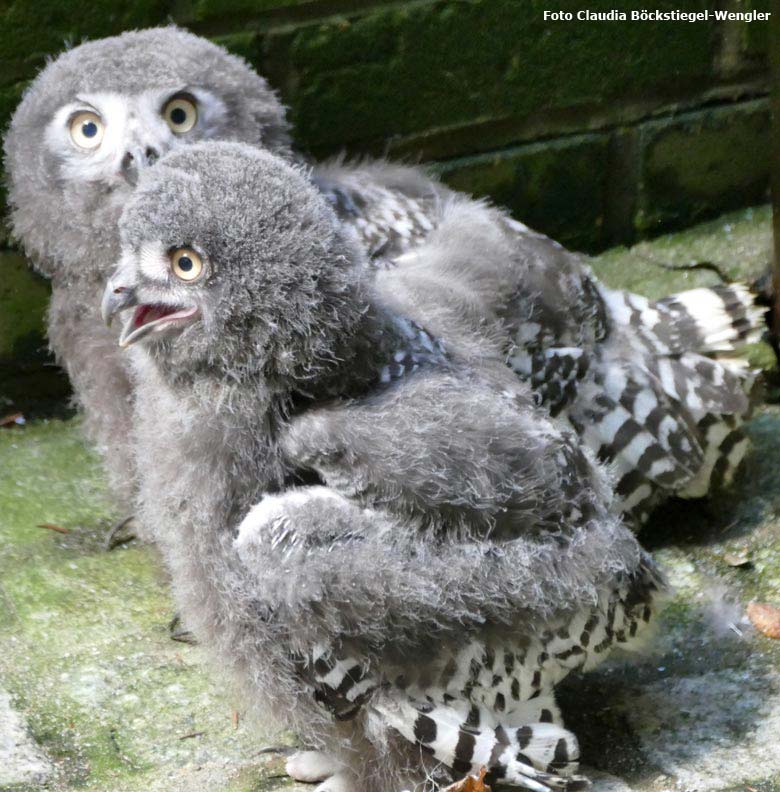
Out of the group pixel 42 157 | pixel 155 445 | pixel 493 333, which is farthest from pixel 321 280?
pixel 42 157

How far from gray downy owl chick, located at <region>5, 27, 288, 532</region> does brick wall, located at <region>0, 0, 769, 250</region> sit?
1.28ft

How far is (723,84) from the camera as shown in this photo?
188 inches

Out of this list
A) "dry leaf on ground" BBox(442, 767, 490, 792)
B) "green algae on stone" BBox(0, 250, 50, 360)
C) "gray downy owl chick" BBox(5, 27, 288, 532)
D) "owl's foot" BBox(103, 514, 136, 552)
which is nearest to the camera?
"dry leaf on ground" BBox(442, 767, 490, 792)

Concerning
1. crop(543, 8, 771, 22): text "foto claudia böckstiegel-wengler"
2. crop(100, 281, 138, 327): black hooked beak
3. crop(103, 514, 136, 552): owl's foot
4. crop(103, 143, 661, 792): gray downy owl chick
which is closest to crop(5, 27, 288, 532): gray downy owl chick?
crop(103, 514, 136, 552): owl's foot

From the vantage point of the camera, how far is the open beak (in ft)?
8.66

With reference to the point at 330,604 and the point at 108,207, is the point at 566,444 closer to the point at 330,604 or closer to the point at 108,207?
the point at 330,604

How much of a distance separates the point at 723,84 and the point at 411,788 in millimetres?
2921

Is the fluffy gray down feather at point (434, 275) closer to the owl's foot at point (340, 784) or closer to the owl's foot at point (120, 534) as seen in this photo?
the owl's foot at point (120, 534)

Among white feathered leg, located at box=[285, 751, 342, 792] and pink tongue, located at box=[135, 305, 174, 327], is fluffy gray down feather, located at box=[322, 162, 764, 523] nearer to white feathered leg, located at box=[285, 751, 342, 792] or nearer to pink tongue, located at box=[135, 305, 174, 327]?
pink tongue, located at box=[135, 305, 174, 327]

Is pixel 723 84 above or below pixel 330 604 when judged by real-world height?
above

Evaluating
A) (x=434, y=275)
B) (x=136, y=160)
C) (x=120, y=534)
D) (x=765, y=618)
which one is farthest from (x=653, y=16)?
(x=120, y=534)

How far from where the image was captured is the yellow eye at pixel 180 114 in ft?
11.8

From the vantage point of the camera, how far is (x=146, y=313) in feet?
8.91

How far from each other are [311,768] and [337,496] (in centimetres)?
71
